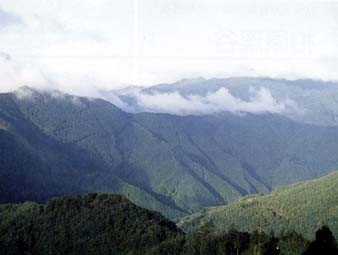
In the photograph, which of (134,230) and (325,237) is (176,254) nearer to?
(134,230)

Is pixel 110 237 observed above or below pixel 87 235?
above

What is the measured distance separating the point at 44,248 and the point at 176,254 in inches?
1915

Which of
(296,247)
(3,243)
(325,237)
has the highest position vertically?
(325,237)

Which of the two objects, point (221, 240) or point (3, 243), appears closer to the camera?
point (221, 240)

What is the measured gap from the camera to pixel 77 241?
7490 inches

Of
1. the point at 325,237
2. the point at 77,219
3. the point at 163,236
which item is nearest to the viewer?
the point at 325,237

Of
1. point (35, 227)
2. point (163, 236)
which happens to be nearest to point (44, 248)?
point (35, 227)

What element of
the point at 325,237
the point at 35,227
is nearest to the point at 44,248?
the point at 35,227

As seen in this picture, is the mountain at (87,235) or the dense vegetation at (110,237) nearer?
the dense vegetation at (110,237)

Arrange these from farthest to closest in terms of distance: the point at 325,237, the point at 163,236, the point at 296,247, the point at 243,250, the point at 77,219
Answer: the point at 77,219 → the point at 163,236 → the point at 243,250 → the point at 296,247 → the point at 325,237

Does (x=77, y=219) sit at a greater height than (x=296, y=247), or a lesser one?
lesser

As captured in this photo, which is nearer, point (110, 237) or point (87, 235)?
point (110, 237)

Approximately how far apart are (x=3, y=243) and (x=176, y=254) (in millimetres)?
61658

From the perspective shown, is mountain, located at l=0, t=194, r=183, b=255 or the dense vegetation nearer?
the dense vegetation
